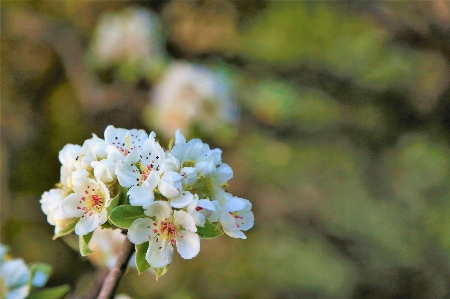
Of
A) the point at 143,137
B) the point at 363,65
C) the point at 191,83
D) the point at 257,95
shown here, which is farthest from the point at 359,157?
the point at 143,137

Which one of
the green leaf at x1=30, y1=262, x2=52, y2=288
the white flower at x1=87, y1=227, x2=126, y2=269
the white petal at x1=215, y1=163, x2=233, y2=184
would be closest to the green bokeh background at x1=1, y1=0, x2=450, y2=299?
the white flower at x1=87, y1=227, x2=126, y2=269

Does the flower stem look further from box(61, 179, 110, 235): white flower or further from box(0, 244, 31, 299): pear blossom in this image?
box(0, 244, 31, 299): pear blossom

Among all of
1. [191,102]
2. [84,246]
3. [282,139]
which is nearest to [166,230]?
[84,246]

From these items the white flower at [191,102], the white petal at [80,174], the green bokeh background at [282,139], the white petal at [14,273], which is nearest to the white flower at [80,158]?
the white petal at [80,174]

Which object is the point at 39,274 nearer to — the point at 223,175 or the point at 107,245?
the point at 107,245

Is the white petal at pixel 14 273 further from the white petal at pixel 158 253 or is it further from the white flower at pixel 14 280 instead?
the white petal at pixel 158 253
